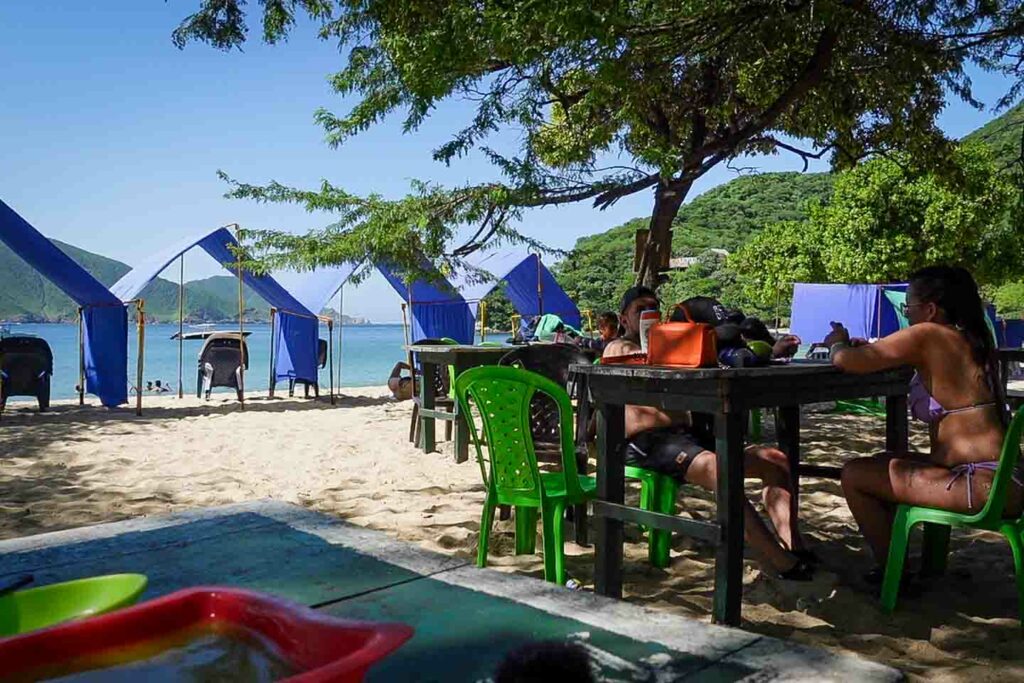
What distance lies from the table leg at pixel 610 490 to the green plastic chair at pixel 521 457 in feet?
0.82

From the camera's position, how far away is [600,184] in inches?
247

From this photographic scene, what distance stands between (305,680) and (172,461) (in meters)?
6.57

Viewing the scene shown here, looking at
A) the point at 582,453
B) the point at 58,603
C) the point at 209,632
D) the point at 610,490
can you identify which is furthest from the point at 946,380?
the point at 58,603

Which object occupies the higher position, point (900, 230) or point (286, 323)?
point (900, 230)

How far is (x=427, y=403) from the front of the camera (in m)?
6.70

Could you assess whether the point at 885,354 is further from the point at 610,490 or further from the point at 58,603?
the point at 58,603

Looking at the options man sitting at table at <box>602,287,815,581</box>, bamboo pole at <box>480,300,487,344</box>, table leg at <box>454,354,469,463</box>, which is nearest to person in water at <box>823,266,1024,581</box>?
man sitting at table at <box>602,287,815,581</box>

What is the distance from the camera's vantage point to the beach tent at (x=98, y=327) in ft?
34.3

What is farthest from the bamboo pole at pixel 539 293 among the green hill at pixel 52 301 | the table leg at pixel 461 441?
the green hill at pixel 52 301

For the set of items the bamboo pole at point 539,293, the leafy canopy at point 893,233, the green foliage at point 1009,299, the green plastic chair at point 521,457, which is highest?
the leafy canopy at point 893,233

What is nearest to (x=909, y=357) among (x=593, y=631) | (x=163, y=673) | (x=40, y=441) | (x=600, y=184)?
(x=593, y=631)

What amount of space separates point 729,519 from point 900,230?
29.4 meters

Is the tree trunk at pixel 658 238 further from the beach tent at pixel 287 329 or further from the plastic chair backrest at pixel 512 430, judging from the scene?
the beach tent at pixel 287 329

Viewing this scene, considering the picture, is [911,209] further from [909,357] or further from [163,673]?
[163,673]
